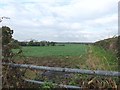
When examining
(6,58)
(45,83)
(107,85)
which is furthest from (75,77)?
(107,85)

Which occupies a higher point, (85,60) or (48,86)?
(85,60)

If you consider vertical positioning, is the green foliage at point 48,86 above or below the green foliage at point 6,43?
below

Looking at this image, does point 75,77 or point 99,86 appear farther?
point 75,77

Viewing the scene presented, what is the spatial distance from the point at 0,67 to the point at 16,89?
22.7 inches

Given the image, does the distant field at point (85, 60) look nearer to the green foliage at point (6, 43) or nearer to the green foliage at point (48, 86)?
the green foliage at point (6, 43)

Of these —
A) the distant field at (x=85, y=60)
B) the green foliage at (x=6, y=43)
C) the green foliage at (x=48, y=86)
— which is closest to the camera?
the green foliage at (x=48, y=86)

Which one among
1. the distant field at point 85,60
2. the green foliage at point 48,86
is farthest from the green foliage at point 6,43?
the green foliage at point 48,86

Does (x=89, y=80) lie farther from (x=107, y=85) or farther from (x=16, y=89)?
(x=16, y=89)

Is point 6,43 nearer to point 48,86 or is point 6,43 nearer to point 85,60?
point 48,86

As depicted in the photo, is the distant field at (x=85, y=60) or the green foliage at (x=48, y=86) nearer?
the green foliage at (x=48, y=86)

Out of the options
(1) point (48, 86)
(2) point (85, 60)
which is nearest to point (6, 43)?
(1) point (48, 86)

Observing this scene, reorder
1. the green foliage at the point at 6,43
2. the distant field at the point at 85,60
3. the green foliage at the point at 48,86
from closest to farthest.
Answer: the green foliage at the point at 48,86 → the green foliage at the point at 6,43 → the distant field at the point at 85,60

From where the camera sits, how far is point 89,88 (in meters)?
5.88

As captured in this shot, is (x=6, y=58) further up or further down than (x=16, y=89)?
further up
